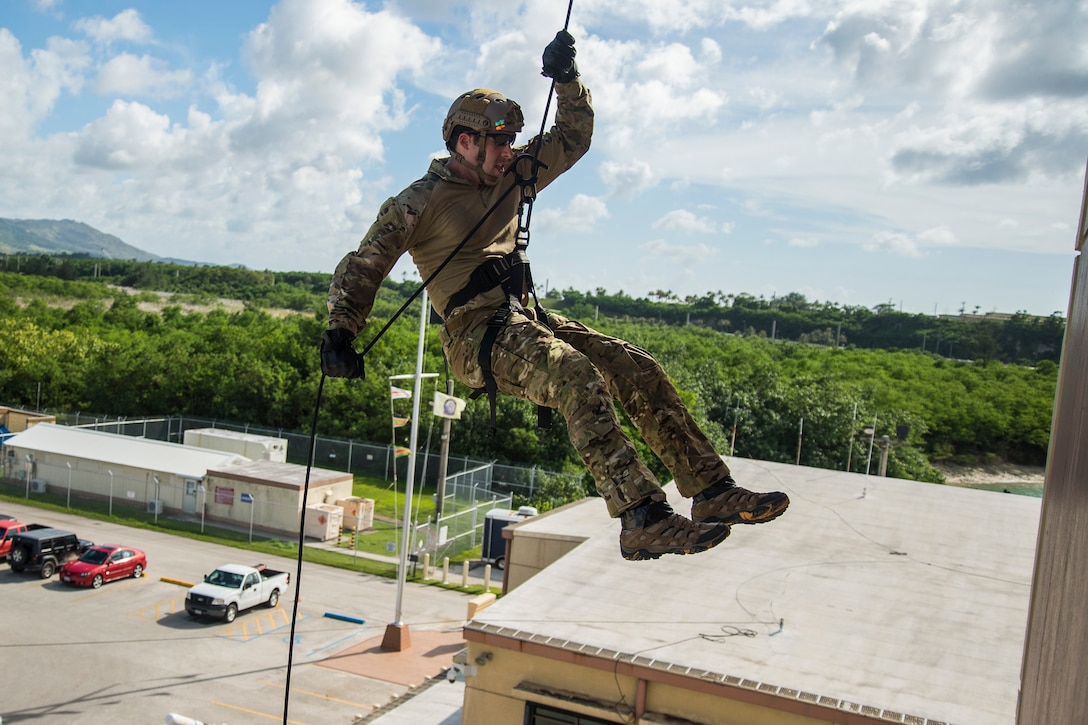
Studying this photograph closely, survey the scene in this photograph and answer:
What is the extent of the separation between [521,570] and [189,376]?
1645 inches

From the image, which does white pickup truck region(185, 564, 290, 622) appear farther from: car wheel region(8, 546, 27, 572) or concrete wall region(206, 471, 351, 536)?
concrete wall region(206, 471, 351, 536)

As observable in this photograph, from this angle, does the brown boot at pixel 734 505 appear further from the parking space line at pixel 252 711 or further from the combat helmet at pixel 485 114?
the parking space line at pixel 252 711

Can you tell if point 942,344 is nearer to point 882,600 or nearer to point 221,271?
point 882,600

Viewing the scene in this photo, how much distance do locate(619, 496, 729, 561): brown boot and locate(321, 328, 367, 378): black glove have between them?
162 centimetres

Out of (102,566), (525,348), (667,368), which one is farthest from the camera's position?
(667,368)

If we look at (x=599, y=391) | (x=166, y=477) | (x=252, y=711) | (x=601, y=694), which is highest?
(x=599, y=391)

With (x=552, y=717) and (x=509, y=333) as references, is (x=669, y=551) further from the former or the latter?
(x=552, y=717)

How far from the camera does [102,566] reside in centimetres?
2784

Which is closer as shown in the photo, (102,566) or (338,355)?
(338,355)

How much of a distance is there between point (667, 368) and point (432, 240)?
134 ft

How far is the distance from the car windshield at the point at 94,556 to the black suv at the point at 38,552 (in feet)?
3.91

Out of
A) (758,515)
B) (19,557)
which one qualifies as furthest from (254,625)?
(758,515)

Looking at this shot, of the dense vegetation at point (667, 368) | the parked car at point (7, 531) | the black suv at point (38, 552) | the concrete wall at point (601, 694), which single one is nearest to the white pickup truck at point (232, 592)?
the black suv at point (38, 552)

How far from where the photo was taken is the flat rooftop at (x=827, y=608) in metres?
12.0
